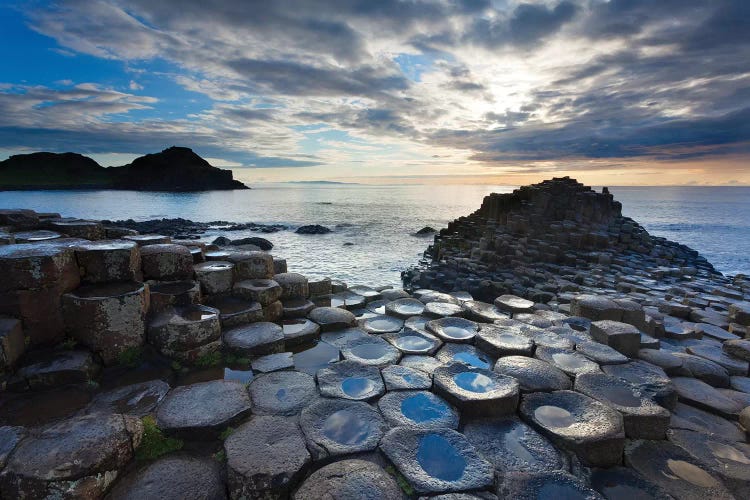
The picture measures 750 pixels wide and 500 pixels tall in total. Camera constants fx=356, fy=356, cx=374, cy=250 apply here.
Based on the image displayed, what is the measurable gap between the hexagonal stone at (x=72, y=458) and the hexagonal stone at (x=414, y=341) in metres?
3.95

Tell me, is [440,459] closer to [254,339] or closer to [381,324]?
[254,339]

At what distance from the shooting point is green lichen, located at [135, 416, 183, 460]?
363 centimetres

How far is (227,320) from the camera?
21.3 ft

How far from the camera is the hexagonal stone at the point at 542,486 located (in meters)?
3.29

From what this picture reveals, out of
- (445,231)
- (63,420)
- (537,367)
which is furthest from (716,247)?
(63,420)

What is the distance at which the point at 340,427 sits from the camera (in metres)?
4.09

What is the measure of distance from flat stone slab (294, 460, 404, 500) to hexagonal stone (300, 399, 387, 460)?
0.24 meters

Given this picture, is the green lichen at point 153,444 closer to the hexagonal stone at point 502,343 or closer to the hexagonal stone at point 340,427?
the hexagonal stone at point 340,427

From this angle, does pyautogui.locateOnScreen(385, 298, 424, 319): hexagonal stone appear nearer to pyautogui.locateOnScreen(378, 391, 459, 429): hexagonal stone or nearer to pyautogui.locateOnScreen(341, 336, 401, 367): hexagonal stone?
pyautogui.locateOnScreen(341, 336, 401, 367): hexagonal stone

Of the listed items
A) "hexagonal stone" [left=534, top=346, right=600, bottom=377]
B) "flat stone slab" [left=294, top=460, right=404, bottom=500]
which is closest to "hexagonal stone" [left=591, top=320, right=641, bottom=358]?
"hexagonal stone" [left=534, top=346, right=600, bottom=377]

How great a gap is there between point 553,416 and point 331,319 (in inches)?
168

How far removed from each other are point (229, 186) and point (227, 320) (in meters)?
195

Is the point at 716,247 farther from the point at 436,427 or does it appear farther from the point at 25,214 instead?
the point at 25,214

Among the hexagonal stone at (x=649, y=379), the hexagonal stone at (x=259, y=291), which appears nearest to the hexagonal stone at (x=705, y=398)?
the hexagonal stone at (x=649, y=379)
